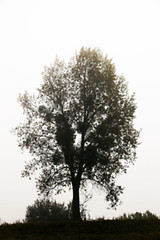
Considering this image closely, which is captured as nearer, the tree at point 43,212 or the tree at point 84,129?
the tree at point 84,129

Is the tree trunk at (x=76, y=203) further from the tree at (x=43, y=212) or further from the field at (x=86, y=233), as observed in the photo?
the tree at (x=43, y=212)

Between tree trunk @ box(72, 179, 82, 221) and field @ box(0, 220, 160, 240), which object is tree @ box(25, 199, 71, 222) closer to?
tree trunk @ box(72, 179, 82, 221)

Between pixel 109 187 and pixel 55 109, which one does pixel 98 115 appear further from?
pixel 109 187

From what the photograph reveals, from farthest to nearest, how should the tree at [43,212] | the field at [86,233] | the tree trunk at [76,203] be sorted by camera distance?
the tree at [43,212] < the tree trunk at [76,203] < the field at [86,233]

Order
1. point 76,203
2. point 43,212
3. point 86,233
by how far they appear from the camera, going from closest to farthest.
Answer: point 86,233
point 76,203
point 43,212

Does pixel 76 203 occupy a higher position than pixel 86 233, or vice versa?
pixel 76 203

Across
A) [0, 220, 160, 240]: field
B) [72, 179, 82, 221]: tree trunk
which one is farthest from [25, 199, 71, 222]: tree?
[0, 220, 160, 240]: field

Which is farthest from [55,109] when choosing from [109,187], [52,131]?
[109,187]

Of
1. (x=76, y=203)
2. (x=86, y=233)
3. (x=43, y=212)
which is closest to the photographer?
(x=86, y=233)

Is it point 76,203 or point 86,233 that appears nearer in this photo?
point 86,233

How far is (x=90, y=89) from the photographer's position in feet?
97.9

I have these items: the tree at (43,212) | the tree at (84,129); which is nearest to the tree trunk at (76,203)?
the tree at (84,129)

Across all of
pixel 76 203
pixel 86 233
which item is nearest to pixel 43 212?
pixel 76 203

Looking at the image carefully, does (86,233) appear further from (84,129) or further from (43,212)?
(43,212)
